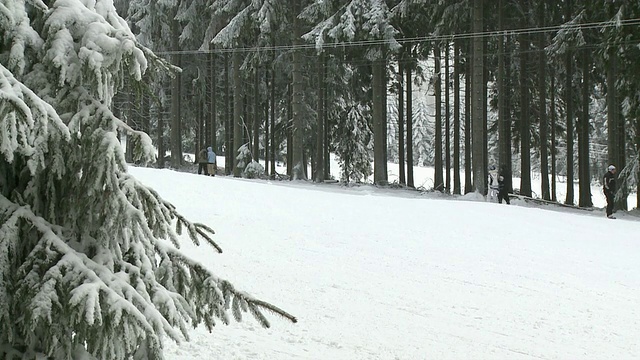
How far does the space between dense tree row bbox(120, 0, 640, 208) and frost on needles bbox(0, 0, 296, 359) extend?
21.3 m

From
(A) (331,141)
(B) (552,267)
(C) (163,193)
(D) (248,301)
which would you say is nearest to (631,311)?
(B) (552,267)

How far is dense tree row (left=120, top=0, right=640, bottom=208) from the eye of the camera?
23.7 metres

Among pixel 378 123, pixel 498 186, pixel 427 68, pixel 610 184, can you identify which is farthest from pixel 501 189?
pixel 427 68

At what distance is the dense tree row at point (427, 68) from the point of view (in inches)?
933

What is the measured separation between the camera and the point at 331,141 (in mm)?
40000

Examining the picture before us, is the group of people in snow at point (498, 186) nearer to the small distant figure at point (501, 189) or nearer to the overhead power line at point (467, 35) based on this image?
the small distant figure at point (501, 189)

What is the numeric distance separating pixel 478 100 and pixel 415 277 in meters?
14.0

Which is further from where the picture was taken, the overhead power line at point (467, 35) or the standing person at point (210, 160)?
the standing person at point (210, 160)

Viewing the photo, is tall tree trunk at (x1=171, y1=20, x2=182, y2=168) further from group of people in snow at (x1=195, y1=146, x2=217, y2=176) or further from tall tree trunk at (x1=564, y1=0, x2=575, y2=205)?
tall tree trunk at (x1=564, y1=0, x2=575, y2=205)

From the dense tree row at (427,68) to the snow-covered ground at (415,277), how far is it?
7537mm

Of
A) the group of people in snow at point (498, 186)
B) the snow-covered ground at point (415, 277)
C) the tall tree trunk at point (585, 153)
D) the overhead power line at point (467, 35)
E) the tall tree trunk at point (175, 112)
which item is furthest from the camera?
the tall tree trunk at point (175, 112)

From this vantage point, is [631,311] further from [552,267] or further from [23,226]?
[23,226]

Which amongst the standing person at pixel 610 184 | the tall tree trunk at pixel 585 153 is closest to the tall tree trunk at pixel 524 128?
the tall tree trunk at pixel 585 153

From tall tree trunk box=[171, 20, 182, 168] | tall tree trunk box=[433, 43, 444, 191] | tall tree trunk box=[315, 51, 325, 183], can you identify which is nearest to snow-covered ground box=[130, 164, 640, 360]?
tall tree trunk box=[315, 51, 325, 183]
